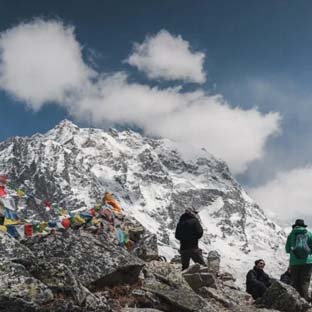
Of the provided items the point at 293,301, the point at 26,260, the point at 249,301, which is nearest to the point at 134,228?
the point at 249,301

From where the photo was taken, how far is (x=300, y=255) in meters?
18.4

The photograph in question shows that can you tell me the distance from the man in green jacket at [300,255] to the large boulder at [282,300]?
2022 millimetres

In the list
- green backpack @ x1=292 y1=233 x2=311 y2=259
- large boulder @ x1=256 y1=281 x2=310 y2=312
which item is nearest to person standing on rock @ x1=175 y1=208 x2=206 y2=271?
green backpack @ x1=292 y1=233 x2=311 y2=259

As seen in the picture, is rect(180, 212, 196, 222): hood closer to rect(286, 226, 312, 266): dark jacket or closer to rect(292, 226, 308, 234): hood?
rect(286, 226, 312, 266): dark jacket

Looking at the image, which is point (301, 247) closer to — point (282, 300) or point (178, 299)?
point (282, 300)

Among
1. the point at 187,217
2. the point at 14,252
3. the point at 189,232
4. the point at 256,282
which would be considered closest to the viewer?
the point at 14,252

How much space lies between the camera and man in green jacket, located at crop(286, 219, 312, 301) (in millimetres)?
18375

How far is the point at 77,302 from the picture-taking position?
10164mm

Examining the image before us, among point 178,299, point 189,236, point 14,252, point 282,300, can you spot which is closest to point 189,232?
point 189,236

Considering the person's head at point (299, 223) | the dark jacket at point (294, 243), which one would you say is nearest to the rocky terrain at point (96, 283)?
the dark jacket at point (294, 243)

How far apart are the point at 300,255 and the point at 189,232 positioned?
4.94m

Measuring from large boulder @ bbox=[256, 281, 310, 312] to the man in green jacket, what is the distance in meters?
2.02

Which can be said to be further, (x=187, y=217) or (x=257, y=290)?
(x=187, y=217)

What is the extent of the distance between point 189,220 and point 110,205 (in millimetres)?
7652
